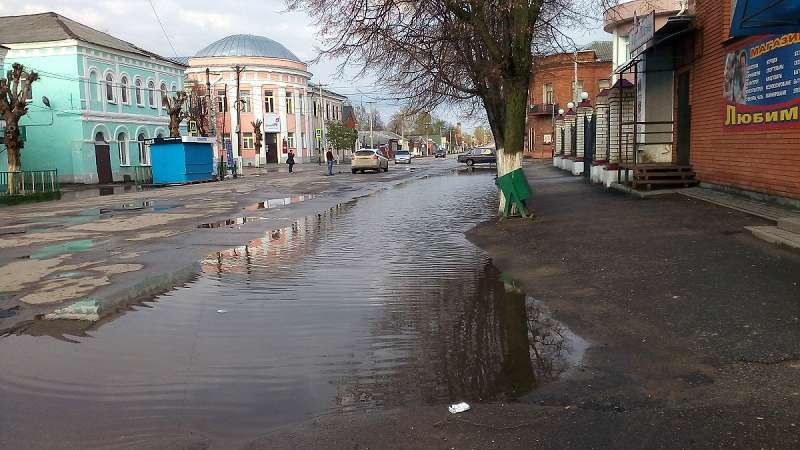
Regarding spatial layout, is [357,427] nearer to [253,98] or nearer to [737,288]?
[737,288]

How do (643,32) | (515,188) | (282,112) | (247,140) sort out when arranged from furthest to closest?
(247,140) → (282,112) → (643,32) → (515,188)

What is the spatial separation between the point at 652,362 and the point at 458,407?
Answer: 174 cm

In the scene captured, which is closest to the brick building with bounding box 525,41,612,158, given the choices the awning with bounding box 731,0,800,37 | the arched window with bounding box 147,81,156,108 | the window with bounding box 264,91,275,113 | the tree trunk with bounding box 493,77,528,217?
the window with bounding box 264,91,275,113

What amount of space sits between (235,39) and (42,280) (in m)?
68.0

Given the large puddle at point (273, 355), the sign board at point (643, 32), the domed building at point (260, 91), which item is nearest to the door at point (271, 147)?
the domed building at point (260, 91)

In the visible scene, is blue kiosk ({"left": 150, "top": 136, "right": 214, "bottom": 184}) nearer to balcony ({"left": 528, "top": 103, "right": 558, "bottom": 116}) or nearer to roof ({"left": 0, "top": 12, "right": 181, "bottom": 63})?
roof ({"left": 0, "top": 12, "right": 181, "bottom": 63})

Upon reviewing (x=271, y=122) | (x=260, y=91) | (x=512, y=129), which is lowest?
(x=512, y=129)

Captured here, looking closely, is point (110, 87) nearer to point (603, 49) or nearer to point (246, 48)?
point (246, 48)

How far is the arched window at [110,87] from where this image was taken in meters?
37.6

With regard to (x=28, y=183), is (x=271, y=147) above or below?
above

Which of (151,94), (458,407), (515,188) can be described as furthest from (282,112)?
(458,407)

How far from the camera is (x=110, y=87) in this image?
37844 millimetres

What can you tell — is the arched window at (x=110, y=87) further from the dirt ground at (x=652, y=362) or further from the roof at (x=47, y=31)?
the dirt ground at (x=652, y=362)

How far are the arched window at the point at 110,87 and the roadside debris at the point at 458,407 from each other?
3912cm
